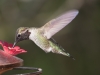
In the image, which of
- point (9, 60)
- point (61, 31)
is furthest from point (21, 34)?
point (61, 31)

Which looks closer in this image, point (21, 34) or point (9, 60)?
point (9, 60)

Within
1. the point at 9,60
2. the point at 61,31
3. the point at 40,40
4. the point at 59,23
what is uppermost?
the point at 61,31

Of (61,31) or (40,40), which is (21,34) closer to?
(40,40)

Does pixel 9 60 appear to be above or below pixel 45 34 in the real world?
below

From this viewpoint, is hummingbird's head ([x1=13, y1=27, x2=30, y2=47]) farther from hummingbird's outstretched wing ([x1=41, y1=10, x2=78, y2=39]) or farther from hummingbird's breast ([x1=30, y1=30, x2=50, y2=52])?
hummingbird's outstretched wing ([x1=41, y1=10, x2=78, y2=39])

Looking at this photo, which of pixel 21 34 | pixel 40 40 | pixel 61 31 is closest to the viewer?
pixel 21 34

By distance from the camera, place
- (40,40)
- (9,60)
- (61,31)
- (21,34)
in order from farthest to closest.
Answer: (61,31), (40,40), (21,34), (9,60)

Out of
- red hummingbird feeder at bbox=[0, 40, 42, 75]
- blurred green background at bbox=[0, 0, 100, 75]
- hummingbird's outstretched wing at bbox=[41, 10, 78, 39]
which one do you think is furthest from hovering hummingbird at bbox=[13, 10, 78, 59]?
blurred green background at bbox=[0, 0, 100, 75]
